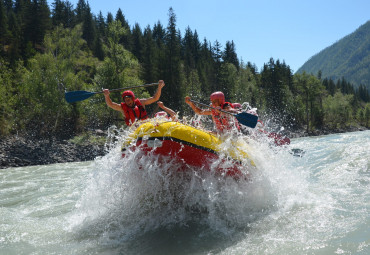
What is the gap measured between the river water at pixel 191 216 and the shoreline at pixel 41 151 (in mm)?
9104

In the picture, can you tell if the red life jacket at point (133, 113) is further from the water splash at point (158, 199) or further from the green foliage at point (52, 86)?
the green foliage at point (52, 86)

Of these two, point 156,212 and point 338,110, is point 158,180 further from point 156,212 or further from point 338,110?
point 338,110

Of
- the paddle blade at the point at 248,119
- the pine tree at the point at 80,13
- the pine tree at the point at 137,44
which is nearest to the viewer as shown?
the paddle blade at the point at 248,119

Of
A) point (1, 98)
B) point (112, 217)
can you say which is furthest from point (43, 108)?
point (112, 217)

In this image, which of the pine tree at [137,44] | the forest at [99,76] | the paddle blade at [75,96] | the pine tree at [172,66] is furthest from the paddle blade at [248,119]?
the pine tree at [137,44]

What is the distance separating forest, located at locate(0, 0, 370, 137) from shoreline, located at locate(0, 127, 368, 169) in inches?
68.9

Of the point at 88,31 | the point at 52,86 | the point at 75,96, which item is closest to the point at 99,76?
the point at 52,86

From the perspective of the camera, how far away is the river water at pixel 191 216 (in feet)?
11.1

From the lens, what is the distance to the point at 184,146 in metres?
4.13

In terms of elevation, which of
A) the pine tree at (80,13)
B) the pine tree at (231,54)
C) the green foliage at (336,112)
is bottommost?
the green foliage at (336,112)

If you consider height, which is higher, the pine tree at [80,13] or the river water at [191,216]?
the pine tree at [80,13]

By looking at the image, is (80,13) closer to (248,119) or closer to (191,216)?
(248,119)

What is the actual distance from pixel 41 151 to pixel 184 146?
15.0m

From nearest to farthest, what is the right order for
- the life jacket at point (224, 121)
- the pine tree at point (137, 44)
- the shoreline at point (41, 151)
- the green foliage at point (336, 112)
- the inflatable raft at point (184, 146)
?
the inflatable raft at point (184, 146), the life jacket at point (224, 121), the shoreline at point (41, 151), the pine tree at point (137, 44), the green foliage at point (336, 112)
